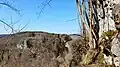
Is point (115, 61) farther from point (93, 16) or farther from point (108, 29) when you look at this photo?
point (93, 16)

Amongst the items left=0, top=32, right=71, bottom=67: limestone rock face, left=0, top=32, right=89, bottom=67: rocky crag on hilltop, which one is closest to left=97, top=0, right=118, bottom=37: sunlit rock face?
left=0, top=32, right=89, bottom=67: rocky crag on hilltop

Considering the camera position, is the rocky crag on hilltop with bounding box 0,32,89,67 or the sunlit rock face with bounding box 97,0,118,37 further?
the rocky crag on hilltop with bounding box 0,32,89,67

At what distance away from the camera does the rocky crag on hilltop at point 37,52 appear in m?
8.16

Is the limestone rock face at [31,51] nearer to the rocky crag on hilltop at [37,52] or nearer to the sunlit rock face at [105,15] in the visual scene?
the rocky crag on hilltop at [37,52]

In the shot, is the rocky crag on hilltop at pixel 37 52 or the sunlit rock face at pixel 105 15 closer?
the sunlit rock face at pixel 105 15

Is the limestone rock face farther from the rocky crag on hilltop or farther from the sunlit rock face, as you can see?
the sunlit rock face

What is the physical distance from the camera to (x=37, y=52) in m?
8.32

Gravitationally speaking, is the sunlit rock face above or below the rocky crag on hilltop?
above

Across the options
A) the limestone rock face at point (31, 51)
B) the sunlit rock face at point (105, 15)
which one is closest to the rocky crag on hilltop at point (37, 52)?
the limestone rock face at point (31, 51)

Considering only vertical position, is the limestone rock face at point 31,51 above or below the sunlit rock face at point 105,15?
below

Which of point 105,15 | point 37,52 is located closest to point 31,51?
point 37,52

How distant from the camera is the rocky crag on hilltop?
8.16 metres

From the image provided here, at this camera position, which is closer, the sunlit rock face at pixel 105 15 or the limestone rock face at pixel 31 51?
the sunlit rock face at pixel 105 15

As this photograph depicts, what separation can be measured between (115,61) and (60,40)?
8.01ft
